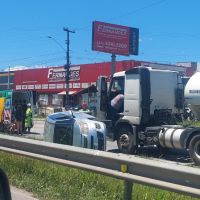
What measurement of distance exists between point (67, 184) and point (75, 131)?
15.6ft

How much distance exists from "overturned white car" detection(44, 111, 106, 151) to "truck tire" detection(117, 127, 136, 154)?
2937mm

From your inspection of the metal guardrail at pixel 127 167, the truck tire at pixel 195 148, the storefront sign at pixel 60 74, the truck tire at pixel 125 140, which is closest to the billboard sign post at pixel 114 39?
the storefront sign at pixel 60 74

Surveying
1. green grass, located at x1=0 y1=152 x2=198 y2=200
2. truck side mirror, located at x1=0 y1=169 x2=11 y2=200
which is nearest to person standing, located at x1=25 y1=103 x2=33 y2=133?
green grass, located at x1=0 y1=152 x2=198 y2=200

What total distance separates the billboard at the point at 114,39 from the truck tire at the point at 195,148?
154ft

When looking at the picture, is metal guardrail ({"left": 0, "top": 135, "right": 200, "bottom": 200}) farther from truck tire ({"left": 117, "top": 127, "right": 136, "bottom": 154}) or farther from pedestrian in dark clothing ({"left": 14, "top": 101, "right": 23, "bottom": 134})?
pedestrian in dark clothing ({"left": 14, "top": 101, "right": 23, "bottom": 134})

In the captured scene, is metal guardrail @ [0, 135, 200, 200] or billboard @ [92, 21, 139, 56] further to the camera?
billboard @ [92, 21, 139, 56]

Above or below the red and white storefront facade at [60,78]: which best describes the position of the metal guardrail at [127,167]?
below

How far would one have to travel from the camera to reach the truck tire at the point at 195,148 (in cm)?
1366

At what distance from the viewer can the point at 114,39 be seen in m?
62.5

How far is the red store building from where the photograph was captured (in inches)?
2386

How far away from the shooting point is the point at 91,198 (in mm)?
7285

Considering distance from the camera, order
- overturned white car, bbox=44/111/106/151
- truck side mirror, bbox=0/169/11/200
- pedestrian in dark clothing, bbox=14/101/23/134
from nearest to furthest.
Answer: truck side mirror, bbox=0/169/11/200 → overturned white car, bbox=44/111/106/151 → pedestrian in dark clothing, bbox=14/101/23/134

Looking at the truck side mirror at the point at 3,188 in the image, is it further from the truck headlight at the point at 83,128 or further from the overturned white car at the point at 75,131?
the truck headlight at the point at 83,128

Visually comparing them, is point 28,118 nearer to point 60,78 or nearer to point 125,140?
point 125,140
